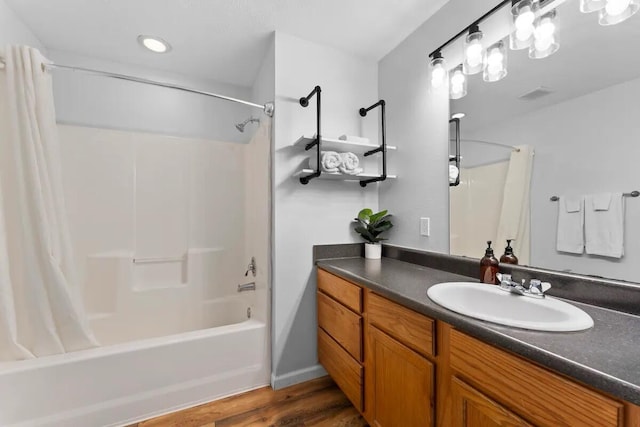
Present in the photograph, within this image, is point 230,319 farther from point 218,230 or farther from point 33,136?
point 33,136

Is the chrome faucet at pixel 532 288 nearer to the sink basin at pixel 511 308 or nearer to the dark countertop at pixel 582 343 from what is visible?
the sink basin at pixel 511 308

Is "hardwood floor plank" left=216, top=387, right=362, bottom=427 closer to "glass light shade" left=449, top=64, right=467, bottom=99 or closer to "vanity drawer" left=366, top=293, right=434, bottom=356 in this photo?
"vanity drawer" left=366, top=293, right=434, bottom=356

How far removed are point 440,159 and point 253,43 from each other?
1527mm

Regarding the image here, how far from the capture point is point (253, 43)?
1.83 m

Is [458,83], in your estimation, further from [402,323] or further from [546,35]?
[402,323]

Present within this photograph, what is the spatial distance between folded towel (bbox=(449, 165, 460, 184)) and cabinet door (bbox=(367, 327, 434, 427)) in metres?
0.94

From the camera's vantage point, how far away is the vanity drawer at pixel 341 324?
1306 mm

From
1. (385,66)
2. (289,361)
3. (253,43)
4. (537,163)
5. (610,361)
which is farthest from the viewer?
(385,66)

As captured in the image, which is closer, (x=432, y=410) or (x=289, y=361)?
(x=432, y=410)

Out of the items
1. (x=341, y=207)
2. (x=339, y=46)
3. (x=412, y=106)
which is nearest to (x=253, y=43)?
(x=339, y=46)

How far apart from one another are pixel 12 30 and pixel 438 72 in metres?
2.53

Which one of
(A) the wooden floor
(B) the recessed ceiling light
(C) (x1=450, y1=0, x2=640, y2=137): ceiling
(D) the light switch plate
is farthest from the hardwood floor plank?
(B) the recessed ceiling light

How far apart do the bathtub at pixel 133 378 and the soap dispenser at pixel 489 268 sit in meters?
1.31

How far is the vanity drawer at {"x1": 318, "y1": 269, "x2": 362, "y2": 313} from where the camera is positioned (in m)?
1.30
